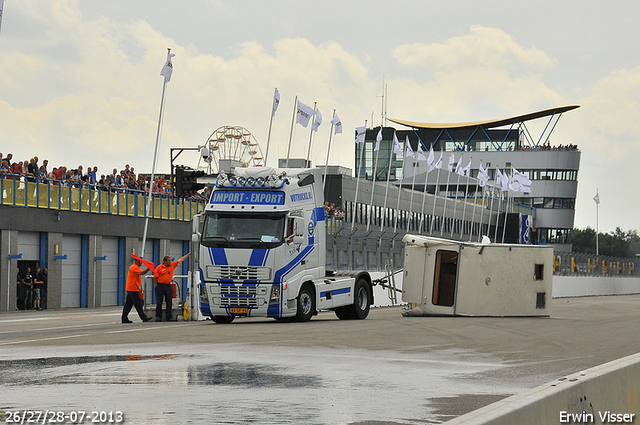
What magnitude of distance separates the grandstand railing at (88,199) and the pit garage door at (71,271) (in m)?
1.45

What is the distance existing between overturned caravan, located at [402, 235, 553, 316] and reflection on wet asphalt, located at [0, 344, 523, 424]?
12.7 meters

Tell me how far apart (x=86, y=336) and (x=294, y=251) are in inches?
231

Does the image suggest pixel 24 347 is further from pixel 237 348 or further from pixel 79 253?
pixel 79 253

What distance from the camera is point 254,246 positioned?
23.1m

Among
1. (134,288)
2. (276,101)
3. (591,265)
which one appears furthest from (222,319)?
(591,265)

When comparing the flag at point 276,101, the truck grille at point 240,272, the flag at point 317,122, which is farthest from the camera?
the flag at point 317,122

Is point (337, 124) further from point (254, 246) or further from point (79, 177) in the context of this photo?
point (254, 246)

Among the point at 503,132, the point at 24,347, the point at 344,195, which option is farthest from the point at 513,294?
the point at 503,132

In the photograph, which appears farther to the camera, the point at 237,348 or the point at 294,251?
the point at 294,251

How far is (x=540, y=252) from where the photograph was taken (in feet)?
96.4

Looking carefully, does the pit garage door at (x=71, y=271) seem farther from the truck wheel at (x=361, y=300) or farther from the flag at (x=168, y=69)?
the truck wheel at (x=361, y=300)

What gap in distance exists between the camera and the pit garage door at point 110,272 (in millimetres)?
45031

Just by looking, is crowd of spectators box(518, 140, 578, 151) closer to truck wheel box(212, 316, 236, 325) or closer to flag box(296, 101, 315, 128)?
flag box(296, 101, 315, 128)

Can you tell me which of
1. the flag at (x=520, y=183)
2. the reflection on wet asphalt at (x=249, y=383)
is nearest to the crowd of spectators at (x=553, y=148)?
the flag at (x=520, y=183)
